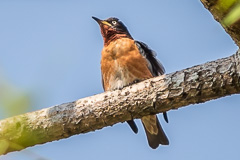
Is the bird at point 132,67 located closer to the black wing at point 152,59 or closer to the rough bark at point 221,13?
the black wing at point 152,59

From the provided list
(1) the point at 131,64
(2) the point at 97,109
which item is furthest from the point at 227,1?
(1) the point at 131,64

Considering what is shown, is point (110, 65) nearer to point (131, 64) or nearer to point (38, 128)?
point (131, 64)

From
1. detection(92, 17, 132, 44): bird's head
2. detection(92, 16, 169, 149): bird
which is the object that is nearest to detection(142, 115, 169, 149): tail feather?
detection(92, 16, 169, 149): bird

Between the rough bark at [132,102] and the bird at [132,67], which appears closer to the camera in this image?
the rough bark at [132,102]

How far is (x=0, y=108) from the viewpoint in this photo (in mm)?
1267

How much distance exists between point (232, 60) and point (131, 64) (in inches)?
106

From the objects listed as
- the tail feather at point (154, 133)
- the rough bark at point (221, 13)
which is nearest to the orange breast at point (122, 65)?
the tail feather at point (154, 133)

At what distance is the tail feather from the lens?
631cm

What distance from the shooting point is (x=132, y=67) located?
6012 mm

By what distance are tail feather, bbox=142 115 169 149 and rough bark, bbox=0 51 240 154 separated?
231cm

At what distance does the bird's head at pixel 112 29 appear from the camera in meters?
6.98

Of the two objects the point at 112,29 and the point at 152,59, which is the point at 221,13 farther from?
the point at 112,29

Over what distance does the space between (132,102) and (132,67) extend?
6.74ft

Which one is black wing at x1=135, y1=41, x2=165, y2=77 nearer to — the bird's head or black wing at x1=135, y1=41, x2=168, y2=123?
black wing at x1=135, y1=41, x2=168, y2=123
